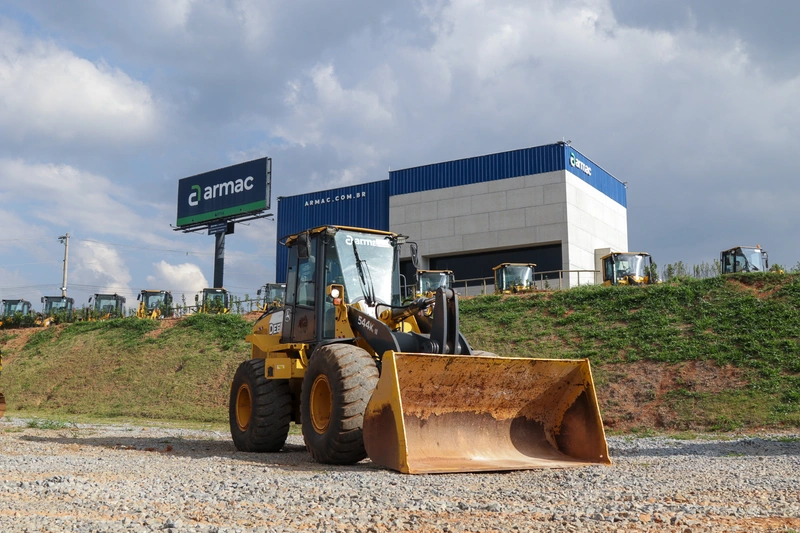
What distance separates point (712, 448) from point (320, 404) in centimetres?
682

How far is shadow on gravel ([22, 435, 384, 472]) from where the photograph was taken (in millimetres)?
8562

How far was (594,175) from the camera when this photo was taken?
147ft

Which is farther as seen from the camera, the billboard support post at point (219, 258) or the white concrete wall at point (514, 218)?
the billboard support post at point (219, 258)

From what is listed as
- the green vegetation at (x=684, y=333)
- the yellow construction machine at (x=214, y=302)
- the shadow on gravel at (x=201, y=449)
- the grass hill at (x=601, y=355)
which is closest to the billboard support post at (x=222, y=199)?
the yellow construction machine at (x=214, y=302)

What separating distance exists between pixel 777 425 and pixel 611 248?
99.0 ft

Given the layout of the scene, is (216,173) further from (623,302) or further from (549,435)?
(549,435)

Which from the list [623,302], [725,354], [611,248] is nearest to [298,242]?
[725,354]

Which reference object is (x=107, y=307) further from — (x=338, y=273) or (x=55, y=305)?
(x=338, y=273)

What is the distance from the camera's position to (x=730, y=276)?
2511 cm

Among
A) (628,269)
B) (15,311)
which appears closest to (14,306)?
(15,311)

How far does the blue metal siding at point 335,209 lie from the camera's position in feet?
153

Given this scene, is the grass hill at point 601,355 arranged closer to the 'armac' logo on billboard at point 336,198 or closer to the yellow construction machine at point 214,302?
the yellow construction machine at point 214,302

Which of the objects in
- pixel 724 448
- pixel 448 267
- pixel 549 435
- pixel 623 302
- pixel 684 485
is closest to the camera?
pixel 684 485

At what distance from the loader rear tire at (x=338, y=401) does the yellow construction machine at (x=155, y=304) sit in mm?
35053
